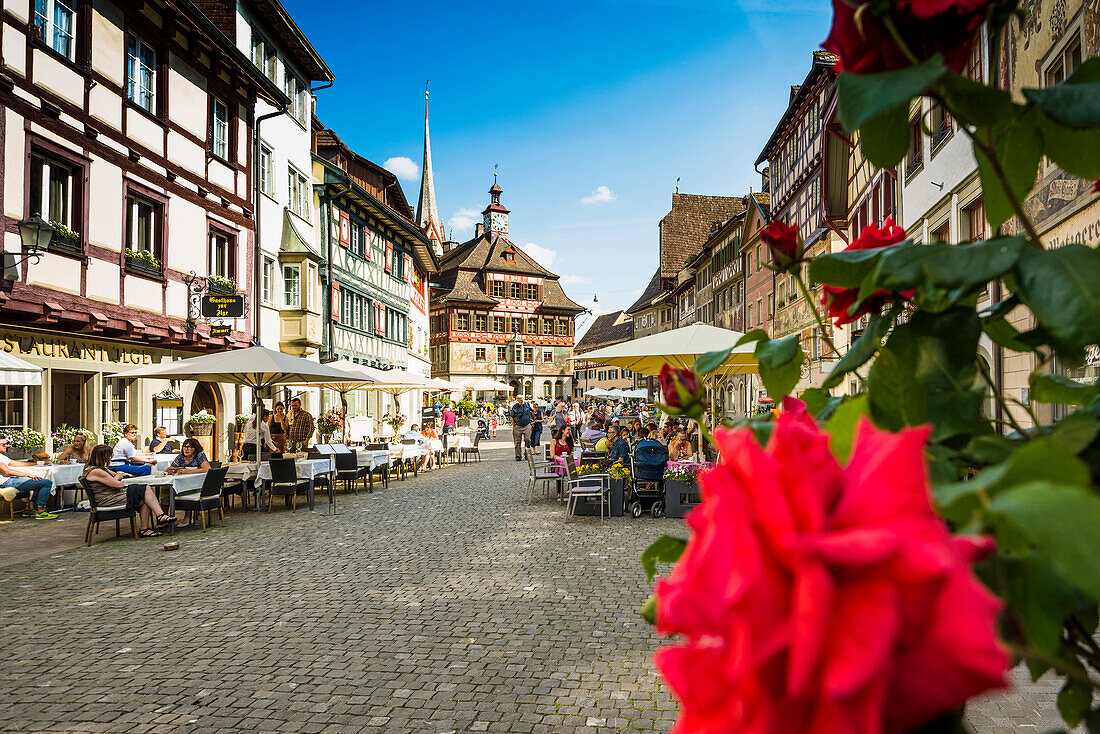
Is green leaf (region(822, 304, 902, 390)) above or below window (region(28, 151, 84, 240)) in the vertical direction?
below

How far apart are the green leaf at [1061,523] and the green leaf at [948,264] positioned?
333 millimetres

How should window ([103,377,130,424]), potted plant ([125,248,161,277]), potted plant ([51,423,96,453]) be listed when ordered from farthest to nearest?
potted plant ([125,248,161,277]), window ([103,377,130,424]), potted plant ([51,423,96,453])

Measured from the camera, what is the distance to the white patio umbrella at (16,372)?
1025 centimetres

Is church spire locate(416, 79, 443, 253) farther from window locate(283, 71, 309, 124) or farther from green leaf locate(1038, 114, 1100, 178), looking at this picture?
green leaf locate(1038, 114, 1100, 178)

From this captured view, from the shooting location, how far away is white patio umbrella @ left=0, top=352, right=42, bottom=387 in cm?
1025

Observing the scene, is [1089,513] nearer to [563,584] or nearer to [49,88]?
[563,584]

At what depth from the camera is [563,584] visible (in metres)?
7.74

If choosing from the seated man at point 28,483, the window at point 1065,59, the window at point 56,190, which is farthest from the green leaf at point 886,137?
the window at point 56,190

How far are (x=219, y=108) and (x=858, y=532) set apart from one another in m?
21.1

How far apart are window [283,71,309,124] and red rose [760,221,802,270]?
23.9 meters

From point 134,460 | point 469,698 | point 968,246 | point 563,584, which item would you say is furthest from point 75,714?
point 134,460

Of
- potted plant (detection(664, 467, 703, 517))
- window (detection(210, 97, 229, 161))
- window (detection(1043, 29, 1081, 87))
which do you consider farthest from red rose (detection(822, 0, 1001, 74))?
window (detection(210, 97, 229, 161))

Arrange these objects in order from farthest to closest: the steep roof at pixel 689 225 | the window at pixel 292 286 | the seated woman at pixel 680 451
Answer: the steep roof at pixel 689 225, the window at pixel 292 286, the seated woman at pixel 680 451

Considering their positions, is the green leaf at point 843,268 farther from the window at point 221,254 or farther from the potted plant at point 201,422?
the window at point 221,254
